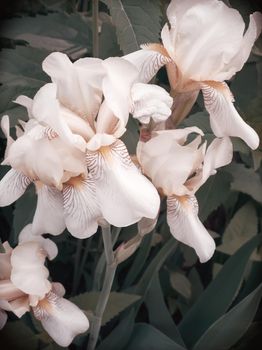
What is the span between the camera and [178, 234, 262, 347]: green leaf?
815 millimetres

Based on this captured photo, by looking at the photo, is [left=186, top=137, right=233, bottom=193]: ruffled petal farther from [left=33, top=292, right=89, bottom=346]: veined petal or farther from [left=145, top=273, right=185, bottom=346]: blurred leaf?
[left=145, top=273, right=185, bottom=346]: blurred leaf

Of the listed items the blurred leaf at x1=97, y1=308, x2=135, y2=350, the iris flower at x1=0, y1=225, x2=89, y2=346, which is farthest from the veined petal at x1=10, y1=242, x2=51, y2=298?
the blurred leaf at x1=97, y1=308, x2=135, y2=350

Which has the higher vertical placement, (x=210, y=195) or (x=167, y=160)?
(x=167, y=160)

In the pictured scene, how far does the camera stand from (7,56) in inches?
29.0

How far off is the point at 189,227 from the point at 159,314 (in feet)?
1.09

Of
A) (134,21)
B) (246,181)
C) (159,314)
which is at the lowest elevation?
(159,314)

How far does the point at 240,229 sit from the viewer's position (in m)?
0.97

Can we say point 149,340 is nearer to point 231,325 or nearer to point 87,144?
point 231,325

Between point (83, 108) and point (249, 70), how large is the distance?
42 centimetres

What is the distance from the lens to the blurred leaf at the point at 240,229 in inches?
37.4

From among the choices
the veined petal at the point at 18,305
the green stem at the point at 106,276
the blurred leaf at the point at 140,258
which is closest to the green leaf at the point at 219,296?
the blurred leaf at the point at 140,258

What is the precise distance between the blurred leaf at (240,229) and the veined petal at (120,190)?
0.51 meters

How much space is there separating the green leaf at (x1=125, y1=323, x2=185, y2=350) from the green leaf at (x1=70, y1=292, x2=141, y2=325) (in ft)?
0.18

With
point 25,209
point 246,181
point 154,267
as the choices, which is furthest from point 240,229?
point 25,209
